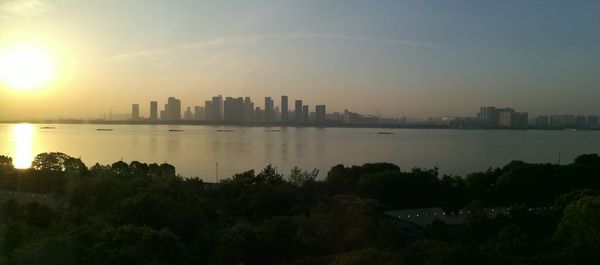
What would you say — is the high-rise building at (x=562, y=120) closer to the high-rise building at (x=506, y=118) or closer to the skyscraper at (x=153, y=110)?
the high-rise building at (x=506, y=118)

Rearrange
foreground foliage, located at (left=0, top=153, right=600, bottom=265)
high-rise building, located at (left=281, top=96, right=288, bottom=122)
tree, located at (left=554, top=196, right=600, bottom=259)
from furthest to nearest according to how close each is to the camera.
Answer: high-rise building, located at (left=281, top=96, right=288, bottom=122), tree, located at (left=554, top=196, right=600, bottom=259), foreground foliage, located at (left=0, top=153, right=600, bottom=265)

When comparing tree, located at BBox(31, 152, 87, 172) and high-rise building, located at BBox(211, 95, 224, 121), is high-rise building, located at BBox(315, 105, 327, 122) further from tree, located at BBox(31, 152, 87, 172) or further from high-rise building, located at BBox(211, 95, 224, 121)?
tree, located at BBox(31, 152, 87, 172)

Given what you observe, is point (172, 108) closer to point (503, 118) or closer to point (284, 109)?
point (284, 109)

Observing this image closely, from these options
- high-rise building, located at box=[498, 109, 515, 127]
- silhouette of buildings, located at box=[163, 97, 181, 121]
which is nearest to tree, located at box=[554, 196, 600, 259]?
silhouette of buildings, located at box=[163, 97, 181, 121]

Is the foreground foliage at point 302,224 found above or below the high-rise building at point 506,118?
below

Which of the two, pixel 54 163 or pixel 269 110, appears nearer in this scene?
pixel 54 163

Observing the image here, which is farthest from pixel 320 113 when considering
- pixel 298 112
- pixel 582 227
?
pixel 582 227

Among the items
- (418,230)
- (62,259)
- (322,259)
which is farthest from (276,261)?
(418,230)

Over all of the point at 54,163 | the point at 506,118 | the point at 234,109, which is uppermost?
the point at 234,109

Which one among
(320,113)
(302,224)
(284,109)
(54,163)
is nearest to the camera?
(302,224)

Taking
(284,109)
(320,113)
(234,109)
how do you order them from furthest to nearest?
1. (320,113)
2. (284,109)
3. (234,109)

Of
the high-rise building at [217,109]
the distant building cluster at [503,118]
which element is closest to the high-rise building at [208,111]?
the high-rise building at [217,109]
